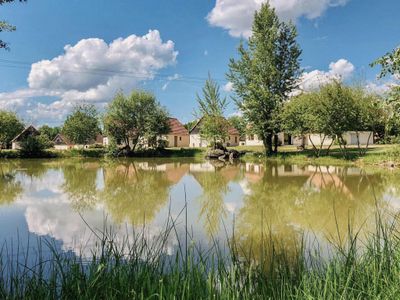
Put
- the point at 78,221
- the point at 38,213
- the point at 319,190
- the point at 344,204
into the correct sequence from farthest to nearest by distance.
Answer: the point at 319,190, the point at 344,204, the point at 38,213, the point at 78,221

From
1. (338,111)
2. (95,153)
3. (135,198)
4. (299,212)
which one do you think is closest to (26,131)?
(95,153)

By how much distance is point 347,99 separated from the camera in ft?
73.4

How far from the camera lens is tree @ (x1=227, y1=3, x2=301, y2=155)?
87.2 ft

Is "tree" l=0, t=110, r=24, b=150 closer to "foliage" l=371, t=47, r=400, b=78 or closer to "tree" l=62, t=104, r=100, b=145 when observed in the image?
"tree" l=62, t=104, r=100, b=145

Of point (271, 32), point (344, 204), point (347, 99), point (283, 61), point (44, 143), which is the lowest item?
point (344, 204)

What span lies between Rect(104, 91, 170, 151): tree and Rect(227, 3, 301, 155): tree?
384 inches

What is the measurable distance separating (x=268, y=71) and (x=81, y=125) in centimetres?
2154

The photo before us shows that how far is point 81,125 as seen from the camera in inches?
1501

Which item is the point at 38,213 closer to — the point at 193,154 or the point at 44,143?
the point at 193,154

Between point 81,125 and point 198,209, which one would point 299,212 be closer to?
point 198,209

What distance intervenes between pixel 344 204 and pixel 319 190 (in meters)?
2.80

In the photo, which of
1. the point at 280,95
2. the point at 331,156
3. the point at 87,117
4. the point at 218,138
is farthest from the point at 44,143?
the point at 331,156

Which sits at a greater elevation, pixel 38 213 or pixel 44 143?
pixel 44 143

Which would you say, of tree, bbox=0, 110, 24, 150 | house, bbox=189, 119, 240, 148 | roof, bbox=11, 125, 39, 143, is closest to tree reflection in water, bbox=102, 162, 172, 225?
tree, bbox=0, 110, 24, 150
